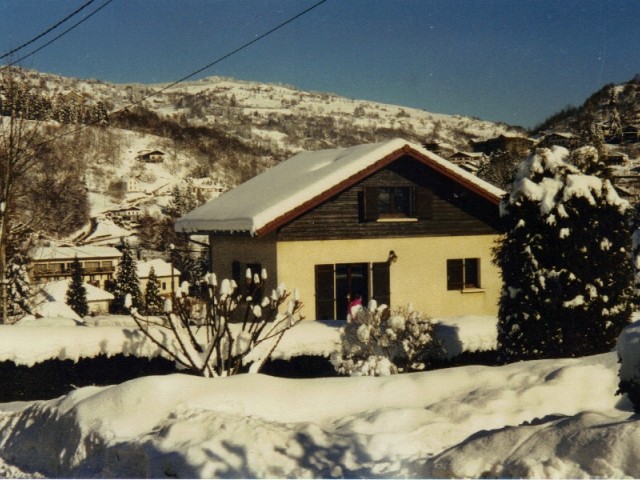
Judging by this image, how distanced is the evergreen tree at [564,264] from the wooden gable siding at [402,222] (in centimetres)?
853

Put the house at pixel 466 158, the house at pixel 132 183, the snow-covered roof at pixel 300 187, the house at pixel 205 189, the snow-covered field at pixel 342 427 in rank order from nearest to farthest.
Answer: the snow-covered field at pixel 342 427 < the snow-covered roof at pixel 300 187 < the house at pixel 466 158 < the house at pixel 205 189 < the house at pixel 132 183

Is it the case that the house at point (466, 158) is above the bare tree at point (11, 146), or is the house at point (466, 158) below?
above

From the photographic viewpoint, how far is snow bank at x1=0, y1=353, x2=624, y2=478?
233 inches

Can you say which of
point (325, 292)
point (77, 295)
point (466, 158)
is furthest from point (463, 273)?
point (466, 158)

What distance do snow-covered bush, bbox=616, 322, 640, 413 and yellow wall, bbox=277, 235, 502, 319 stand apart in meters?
14.3

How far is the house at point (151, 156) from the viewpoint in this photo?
136m

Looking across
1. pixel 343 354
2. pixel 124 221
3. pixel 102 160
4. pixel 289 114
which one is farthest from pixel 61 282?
pixel 289 114

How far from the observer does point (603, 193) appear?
12.9 metres

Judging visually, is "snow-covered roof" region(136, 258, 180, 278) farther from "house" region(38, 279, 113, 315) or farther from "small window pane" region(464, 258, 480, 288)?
"small window pane" region(464, 258, 480, 288)

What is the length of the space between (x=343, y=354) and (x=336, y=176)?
785 cm

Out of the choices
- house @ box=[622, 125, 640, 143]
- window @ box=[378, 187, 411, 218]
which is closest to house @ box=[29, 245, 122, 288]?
house @ box=[622, 125, 640, 143]

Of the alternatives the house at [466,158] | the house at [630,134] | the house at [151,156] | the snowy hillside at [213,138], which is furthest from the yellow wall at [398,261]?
the house at [151,156]

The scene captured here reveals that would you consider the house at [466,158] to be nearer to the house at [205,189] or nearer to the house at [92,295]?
the house at [92,295]

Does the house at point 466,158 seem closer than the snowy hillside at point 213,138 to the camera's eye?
Yes
